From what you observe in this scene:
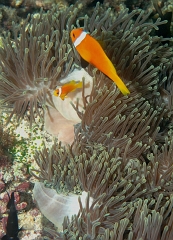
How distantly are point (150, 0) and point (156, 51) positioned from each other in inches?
67.7

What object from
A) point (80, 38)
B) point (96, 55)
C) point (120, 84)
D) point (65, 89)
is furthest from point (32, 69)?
point (120, 84)

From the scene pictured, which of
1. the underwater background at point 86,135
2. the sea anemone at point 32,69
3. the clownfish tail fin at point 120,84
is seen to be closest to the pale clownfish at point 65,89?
the underwater background at point 86,135

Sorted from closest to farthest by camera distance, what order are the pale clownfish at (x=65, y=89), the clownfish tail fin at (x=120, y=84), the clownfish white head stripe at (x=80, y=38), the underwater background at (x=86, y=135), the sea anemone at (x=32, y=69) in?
the clownfish tail fin at (x=120, y=84)
the clownfish white head stripe at (x=80, y=38)
the underwater background at (x=86, y=135)
the pale clownfish at (x=65, y=89)
the sea anemone at (x=32, y=69)

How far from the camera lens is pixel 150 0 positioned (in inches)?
162

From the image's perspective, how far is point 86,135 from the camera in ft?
7.81

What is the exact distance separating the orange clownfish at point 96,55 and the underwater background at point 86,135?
468mm

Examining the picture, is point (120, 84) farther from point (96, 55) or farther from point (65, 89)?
point (65, 89)

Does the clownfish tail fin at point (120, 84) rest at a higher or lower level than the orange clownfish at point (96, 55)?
lower

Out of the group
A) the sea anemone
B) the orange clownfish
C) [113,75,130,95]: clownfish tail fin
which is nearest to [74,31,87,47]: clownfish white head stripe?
the orange clownfish

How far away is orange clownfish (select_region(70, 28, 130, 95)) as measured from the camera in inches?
70.0

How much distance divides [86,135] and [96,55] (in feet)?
2.50

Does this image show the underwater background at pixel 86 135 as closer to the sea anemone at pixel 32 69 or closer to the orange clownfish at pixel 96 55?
the sea anemone at pixel 32 69

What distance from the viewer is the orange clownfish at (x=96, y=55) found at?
178 centimetres

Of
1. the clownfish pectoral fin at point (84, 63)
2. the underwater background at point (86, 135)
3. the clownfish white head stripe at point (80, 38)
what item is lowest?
the underwater background at point (86, 135)
